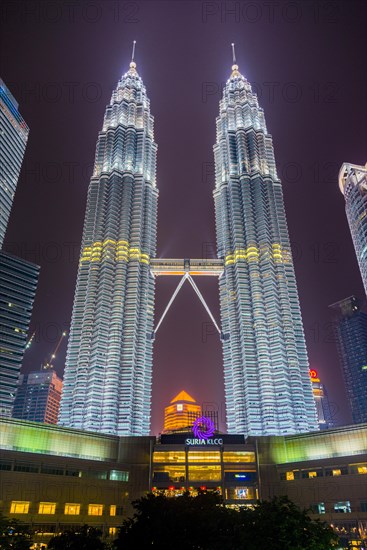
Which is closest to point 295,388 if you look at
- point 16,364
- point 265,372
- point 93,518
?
point 265,372

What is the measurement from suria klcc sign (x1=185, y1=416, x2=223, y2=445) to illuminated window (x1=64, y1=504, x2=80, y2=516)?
128ft

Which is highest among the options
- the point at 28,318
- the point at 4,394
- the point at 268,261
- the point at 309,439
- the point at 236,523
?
the point at 268,261

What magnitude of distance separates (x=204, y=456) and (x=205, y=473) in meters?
4.67

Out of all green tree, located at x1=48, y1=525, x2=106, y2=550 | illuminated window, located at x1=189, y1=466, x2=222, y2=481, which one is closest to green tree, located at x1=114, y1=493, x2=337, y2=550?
green tree, located at x1=48, y1=525, x2=106, y2=550

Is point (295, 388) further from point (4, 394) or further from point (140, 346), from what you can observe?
point (4, 394)

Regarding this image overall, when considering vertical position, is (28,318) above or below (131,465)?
above

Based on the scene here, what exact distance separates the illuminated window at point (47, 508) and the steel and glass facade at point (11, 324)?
8219 cm

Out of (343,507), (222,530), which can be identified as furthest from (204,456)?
(222,530)

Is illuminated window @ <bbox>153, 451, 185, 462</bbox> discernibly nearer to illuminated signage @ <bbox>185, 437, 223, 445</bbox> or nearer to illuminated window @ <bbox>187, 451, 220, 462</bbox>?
illuminated window @ <bbox>187, 451, 220, 462</bbox>

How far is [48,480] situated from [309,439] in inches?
2725

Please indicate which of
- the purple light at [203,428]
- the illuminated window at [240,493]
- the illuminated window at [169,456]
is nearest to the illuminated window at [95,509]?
the illuminated window at [169,456]

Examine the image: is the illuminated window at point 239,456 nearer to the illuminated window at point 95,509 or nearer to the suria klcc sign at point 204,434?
the suria klcc sign at point 204,434

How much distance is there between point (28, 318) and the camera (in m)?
198

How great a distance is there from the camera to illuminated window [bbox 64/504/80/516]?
333 feet
